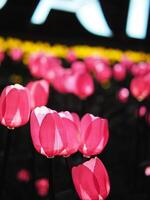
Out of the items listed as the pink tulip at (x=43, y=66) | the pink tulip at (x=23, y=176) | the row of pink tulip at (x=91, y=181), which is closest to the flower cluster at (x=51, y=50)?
the pink tulip at (x=43, y=66)

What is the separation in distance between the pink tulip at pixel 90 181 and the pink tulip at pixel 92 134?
0.21 metres

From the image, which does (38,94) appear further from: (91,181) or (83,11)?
(83,11)

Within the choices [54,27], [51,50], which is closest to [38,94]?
[51,50]

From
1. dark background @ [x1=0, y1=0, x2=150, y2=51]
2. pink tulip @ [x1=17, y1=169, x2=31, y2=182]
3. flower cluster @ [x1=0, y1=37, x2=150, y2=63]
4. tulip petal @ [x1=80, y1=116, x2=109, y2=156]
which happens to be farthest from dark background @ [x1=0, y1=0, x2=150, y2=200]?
dark background @ [x1=0, y1=0, x2=150, y2=51]

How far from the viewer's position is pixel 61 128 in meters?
1.36

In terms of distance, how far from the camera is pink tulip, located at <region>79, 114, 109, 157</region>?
148cm

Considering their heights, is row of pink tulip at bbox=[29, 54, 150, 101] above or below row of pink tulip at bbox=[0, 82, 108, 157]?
below

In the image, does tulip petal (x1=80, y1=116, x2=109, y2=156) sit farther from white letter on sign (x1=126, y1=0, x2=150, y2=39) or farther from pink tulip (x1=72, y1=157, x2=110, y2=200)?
white letter on sign (x1=126, y1=0, x2=150, y2=39)

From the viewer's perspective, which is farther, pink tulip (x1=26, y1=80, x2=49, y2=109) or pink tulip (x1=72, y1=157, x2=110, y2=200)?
pink tulip (x1=26, y1=80, x2=49, y2=109)

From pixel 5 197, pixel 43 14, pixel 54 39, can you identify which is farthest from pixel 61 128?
pixel 54 39

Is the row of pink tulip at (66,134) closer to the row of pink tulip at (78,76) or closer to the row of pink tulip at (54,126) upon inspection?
the row of pink tulip at (54,126)

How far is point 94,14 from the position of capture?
3.69 metres

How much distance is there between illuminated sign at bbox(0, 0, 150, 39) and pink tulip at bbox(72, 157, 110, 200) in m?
2.46

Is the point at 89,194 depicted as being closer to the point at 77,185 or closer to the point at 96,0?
the point at 77,185
